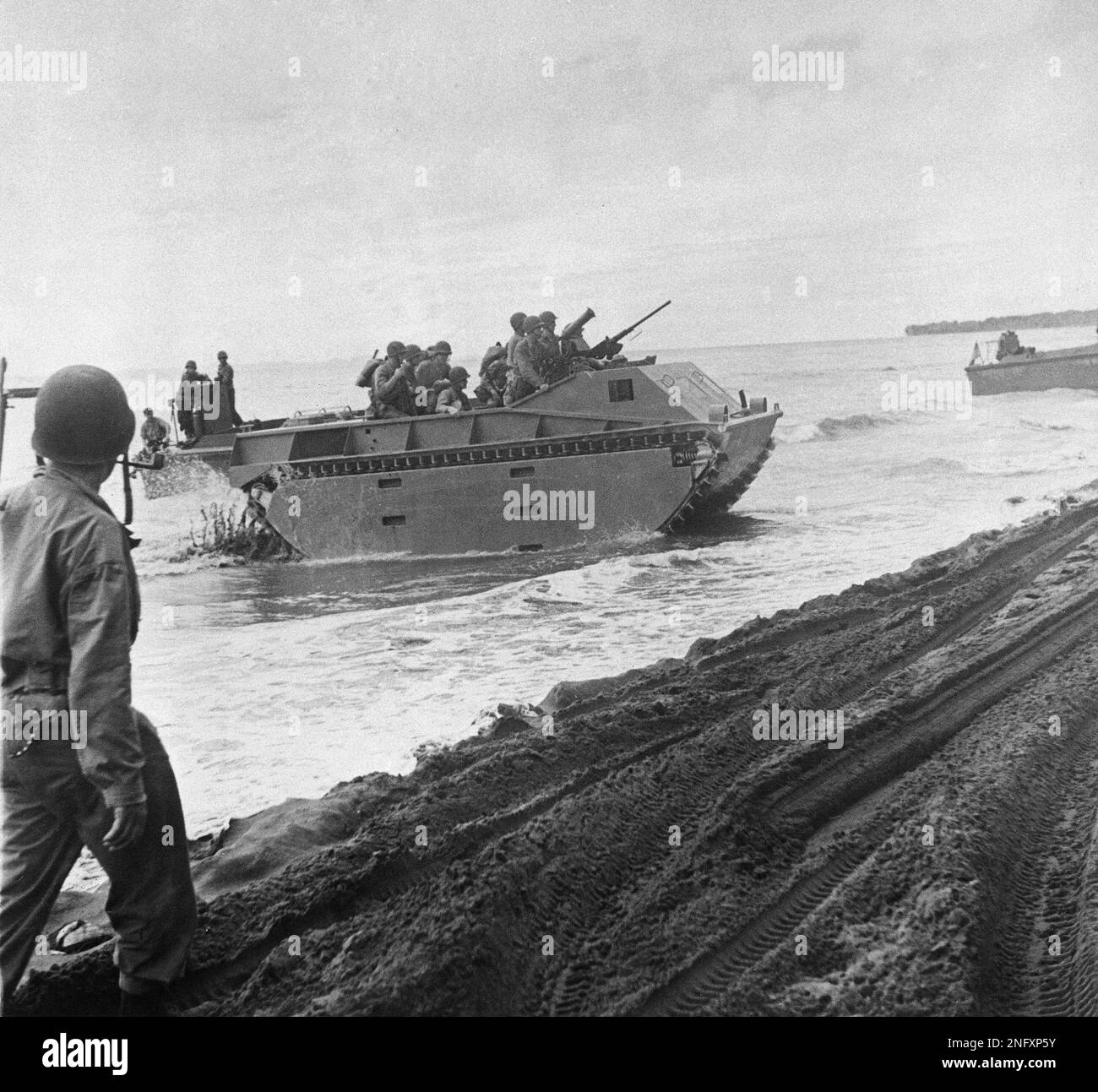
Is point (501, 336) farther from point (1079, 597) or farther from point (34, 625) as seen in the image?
point (34, 625)

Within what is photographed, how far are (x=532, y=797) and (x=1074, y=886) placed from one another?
4.28ft

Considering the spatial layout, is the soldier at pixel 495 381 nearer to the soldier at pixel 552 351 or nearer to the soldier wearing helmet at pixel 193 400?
the soldier at pixel 552 351
